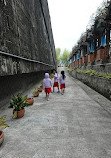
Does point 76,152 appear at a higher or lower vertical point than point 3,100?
lower

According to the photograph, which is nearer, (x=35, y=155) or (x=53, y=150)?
(x=35, y=155)

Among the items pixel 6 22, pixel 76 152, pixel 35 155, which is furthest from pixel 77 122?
pixel 6 22

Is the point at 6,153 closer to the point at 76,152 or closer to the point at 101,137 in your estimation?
the point at 76,152

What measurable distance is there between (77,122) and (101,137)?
0.92 metres

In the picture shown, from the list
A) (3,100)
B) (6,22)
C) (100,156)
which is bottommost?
(100,156)

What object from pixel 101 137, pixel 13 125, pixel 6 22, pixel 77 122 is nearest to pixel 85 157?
pixel 101 137

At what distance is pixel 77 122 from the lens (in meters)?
3.35

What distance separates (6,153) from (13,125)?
1204mm

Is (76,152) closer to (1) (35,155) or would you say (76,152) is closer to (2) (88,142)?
(2) (88,142)

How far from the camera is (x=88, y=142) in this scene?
239 centimetres

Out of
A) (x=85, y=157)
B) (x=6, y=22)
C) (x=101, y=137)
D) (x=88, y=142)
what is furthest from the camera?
(x=6, y=22)

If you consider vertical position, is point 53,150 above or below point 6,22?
below

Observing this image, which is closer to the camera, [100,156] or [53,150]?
[100,156]

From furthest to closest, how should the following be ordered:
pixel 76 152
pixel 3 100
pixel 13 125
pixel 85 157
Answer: pixel 3 100 → pixel 13 125 → pixel 76 152 → pixel 85 157
